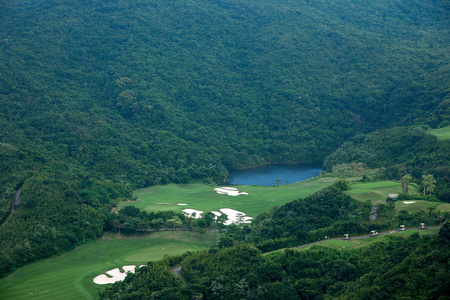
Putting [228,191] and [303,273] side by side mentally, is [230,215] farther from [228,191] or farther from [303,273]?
[303,273]

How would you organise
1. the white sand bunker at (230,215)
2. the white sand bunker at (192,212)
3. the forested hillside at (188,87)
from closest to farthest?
the white sand bunker at (230,215)
the white sand bunker at (192,212)
the forested hillside at (188,87)

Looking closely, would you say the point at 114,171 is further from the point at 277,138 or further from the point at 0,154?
the point at 277,138

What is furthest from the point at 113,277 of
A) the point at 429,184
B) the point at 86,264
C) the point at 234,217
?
the point at 429,184

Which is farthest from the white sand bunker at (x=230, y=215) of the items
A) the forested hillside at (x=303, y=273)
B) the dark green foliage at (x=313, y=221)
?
the forested hillside at (x=303, y=273)

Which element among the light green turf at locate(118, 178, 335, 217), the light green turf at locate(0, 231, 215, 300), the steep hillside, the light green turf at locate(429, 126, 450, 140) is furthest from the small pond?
the light green turf at locate(0, 231, 215, 300)

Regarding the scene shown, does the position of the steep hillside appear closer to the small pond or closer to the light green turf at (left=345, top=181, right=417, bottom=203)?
the small pond

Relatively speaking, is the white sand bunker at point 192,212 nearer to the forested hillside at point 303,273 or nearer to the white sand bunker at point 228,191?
the white sand bunker at point 228,191
